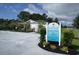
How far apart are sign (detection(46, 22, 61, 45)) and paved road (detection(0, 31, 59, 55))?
0.60ft

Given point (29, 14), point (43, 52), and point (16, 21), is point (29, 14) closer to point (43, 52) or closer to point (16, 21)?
point (16, 21)

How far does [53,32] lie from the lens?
370cm

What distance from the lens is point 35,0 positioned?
3674 mm

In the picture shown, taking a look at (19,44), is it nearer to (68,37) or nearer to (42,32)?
(42,32)

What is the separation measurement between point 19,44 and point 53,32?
1.79 ft

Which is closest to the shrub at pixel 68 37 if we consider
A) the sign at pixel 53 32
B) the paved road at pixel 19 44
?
the sign at pixel 53 32

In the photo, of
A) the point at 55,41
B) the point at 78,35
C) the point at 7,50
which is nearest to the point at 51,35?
the point at 55,41

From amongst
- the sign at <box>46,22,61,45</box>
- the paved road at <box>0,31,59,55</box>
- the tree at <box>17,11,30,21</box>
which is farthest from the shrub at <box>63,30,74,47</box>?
the tree at <box>17,11,30,21</box>

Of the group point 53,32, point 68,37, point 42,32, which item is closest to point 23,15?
point 42,32

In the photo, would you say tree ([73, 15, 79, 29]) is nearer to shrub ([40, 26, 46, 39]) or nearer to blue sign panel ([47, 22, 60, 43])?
blue sign panel ([47, 22, 60, 43])

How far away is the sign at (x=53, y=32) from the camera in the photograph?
3.68m

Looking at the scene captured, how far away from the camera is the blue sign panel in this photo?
3.68 meters
